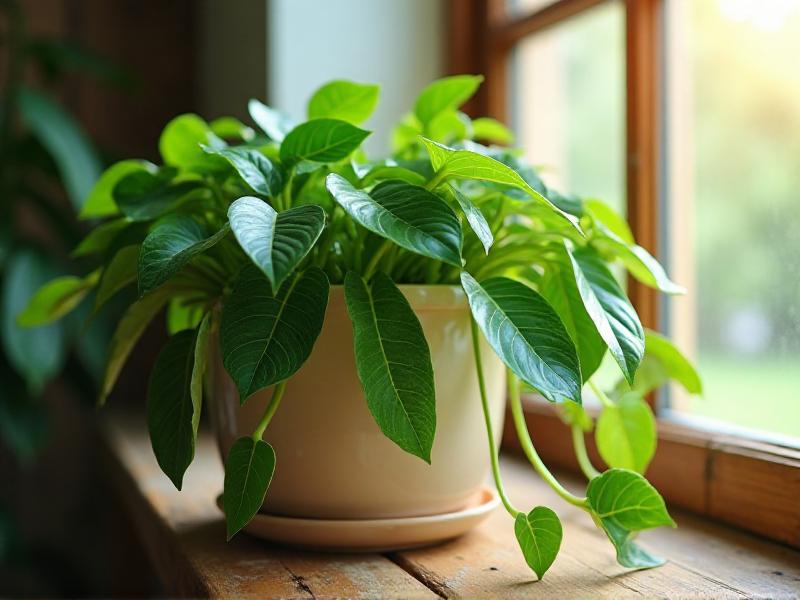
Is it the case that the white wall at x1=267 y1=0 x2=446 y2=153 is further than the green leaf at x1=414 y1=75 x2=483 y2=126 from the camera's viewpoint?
Yes

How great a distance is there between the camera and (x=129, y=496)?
1.22 m

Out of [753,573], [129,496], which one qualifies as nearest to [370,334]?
[753,573]

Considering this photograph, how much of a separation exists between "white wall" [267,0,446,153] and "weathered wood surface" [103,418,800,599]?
81cm

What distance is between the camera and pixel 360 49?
5.06 ft

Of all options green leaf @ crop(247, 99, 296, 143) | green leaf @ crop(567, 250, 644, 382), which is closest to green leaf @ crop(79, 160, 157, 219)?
green leaf @ crop(247, 99, 296, 143)

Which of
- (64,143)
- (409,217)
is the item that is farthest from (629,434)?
(64,143)

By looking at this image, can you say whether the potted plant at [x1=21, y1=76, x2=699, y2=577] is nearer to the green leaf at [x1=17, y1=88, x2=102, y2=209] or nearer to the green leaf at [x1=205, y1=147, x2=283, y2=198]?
the green leaf at [x1=205, y1=147, x2=283, y2=198]

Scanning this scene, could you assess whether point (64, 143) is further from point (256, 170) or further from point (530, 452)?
point (530, 452)

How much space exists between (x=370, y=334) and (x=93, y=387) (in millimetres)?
1299

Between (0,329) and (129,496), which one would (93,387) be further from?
(129,496)

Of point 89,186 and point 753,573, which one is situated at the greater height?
point 89,186

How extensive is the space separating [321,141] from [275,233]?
17cm

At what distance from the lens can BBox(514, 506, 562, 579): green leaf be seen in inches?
25.5

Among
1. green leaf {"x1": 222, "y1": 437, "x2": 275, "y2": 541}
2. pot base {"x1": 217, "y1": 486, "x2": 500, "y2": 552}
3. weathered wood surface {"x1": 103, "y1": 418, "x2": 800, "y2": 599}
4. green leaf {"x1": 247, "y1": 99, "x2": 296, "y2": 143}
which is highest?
green leaf {"x1": 247, "y1": 99, "x2": 296, "y2": 143}
